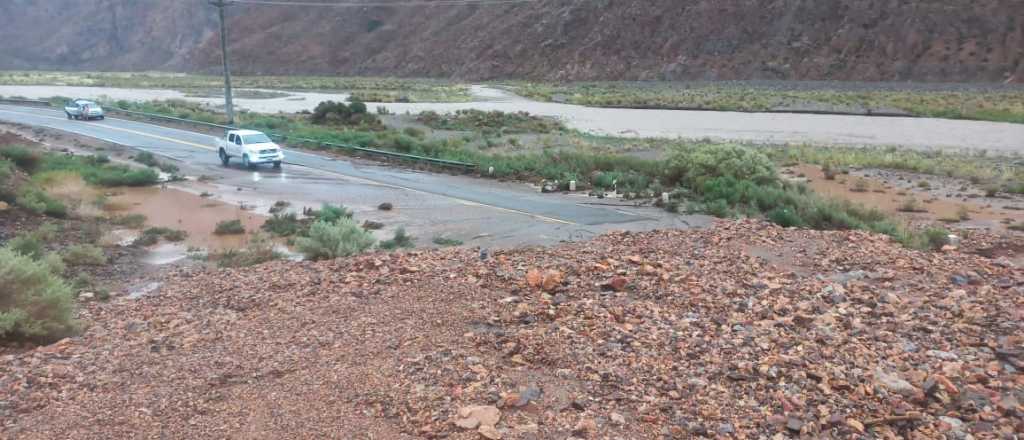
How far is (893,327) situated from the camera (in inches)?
382

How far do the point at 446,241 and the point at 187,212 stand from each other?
10113 millimetres

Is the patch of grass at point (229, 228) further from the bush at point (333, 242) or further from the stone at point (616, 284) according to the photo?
the stone at point (616, 284)

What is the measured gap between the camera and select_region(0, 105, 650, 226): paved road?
23539mm

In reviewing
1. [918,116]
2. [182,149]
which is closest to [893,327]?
[182,149]

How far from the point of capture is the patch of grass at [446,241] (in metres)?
18.9

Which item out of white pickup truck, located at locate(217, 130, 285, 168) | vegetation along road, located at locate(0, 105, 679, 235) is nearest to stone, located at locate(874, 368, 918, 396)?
vegetation along road, located at locate(0, 105, 679, 235)

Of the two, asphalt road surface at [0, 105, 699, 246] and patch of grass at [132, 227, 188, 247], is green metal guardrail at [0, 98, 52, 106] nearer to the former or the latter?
asphalt road surface at [0, 105, 699, 246]

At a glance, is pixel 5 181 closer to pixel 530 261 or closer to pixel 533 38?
pixel 530 261

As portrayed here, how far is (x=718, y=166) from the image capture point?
2758 centimetres

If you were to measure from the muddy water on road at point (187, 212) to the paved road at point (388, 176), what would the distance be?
5971 millimetres

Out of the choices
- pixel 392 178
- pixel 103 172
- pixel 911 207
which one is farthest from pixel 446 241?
pixel 103 172

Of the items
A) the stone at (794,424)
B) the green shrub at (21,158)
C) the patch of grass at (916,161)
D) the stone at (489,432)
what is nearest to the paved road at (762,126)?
the patch of grass at (916,161)

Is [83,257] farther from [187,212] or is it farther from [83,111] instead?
[83,111]

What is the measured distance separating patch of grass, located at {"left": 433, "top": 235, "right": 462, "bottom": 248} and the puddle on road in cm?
1251
